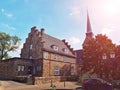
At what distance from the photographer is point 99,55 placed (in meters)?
44.0

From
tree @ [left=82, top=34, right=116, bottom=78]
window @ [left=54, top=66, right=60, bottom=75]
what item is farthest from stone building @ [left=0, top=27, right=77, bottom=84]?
tree @ [left=82, top=34, right=116, bottom=78]

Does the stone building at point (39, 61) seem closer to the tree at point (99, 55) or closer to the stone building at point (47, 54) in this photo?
the stone building at point (47, 54)

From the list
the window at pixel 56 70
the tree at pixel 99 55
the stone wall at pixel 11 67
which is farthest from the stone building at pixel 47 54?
the tree at pixel 99 55

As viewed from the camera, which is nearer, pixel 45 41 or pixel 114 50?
pixel 114 50

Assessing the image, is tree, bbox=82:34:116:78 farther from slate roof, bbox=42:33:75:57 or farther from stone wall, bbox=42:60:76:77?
slate roof, bbox=42:33:75:57

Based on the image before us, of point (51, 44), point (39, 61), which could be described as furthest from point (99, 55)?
point (39, 61)

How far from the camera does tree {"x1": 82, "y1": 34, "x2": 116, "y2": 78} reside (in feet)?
141

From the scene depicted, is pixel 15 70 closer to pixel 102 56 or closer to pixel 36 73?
pixel 36 73

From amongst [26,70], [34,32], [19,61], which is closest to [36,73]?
[26,70]

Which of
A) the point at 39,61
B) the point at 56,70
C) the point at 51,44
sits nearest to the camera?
the point at 39,61

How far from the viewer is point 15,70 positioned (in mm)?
42438

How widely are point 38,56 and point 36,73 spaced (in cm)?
424

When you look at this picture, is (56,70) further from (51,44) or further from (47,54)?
(51,44)

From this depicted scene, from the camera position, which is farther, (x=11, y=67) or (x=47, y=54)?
(x=47, y=54)
